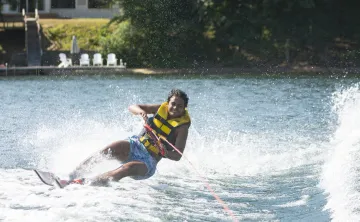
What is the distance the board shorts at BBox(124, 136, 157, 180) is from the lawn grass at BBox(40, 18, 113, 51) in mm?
30739

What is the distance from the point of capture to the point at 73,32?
4391cm

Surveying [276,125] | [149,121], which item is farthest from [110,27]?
[149,121]

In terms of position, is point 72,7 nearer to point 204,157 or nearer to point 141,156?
point 204,157

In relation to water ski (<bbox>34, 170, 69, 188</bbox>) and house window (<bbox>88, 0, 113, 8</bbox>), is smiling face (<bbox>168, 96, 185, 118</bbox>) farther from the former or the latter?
house window (<bbox>88, 0, 113, 8</bbox>)

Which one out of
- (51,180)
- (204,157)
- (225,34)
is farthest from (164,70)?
(51,180)

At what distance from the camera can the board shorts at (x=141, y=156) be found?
10.7 metres

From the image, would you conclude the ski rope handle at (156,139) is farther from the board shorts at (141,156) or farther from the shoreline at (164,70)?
the shoreline at (164,70)

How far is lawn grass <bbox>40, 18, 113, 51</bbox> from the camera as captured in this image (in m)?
42.4

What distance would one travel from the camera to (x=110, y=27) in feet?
145

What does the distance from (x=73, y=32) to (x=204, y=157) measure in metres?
30.8

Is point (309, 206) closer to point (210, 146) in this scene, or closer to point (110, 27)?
point (210, 146)

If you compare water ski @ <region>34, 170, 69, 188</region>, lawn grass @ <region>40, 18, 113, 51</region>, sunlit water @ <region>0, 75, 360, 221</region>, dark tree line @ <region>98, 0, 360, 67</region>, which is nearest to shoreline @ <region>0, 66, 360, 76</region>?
dark tree line @ <region>98, 0, 360, 67</region>

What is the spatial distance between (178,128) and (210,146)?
4.32 meters

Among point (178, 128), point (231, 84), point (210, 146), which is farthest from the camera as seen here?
point (231, 84)
